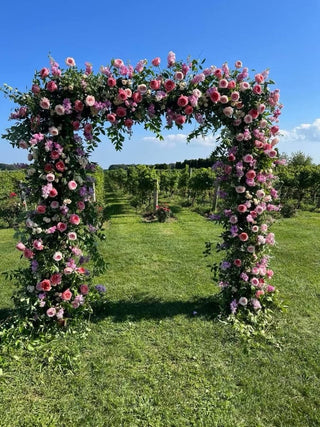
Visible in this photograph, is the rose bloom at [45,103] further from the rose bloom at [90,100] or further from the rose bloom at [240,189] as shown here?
the rose bloom at [240,189]

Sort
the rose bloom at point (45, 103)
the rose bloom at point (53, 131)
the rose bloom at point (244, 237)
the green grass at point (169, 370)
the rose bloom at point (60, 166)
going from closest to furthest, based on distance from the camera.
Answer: the green grass at point (169, 370)
the rose bloom at point (45, 103)
the rose bloom at point (53, 131)
the rose bloom at point (60, 166)
the rose bloom at point (244, 237)

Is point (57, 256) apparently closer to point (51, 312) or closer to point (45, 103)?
point (51, 312)

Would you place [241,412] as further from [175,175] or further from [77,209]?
[175,175]

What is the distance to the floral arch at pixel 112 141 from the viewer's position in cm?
329

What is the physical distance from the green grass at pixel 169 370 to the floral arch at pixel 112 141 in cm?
58

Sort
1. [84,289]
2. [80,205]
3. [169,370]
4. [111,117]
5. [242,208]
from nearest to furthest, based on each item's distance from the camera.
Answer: [169,370] → [111,117] → [80,205] → [84,289] → [242,208]

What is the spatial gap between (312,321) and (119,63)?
427 cm

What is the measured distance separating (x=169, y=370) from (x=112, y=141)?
2729 mm

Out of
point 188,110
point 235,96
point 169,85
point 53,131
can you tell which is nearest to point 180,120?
point 188,110

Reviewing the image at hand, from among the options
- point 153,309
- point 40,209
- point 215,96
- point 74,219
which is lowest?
point 153,309

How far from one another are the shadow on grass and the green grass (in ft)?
0.05

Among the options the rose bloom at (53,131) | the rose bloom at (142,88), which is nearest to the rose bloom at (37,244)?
the rose bloom at (53,131)

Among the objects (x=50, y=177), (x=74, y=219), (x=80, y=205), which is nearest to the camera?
(x=50, y=177)

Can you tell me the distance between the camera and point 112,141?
358 cm
